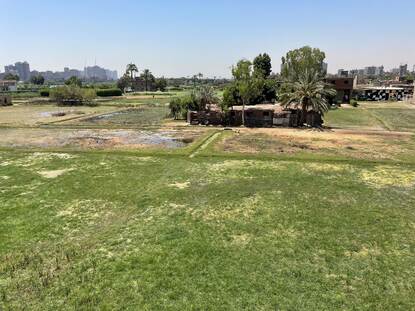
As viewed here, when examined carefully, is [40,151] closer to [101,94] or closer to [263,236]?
[263,236]

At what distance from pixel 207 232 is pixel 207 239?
537 millimetres

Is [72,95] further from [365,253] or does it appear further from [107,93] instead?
[365,253]

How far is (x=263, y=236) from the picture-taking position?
12.4m

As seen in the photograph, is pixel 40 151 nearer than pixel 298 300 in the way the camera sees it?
No

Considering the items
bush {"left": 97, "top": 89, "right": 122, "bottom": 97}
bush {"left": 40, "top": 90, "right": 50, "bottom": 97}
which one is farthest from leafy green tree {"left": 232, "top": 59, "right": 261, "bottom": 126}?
bush {"left": 40, "top": 90, "right": 50, "bottom": 97}

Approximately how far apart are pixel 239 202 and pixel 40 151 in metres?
16.2

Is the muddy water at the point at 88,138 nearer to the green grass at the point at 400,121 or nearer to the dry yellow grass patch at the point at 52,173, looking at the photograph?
the dry yellow grass patch at the point at 52,173

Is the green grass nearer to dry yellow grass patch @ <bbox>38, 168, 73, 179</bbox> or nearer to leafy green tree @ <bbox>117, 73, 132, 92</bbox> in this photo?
dry yellow grass patch @ <bbox>38, 168, 73, 179</bbox>

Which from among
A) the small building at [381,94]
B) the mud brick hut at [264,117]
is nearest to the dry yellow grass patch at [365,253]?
the mud brick hut at [264,117]

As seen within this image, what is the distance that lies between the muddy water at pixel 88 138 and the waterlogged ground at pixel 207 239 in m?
7.78

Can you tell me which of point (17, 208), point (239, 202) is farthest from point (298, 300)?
point (17, 208)

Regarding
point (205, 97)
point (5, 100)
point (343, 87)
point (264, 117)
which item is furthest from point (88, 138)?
point (343, 87)

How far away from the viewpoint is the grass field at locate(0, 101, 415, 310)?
9.21 metres

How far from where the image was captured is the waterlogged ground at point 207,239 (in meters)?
9.16
